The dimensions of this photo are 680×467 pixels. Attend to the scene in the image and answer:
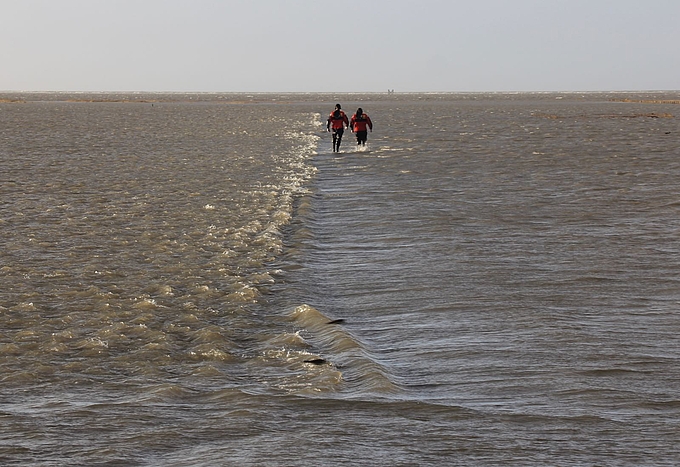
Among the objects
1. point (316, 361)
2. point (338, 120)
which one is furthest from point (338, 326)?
point (338, 120)

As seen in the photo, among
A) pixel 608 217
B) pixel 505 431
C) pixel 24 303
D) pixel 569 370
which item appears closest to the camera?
pixel 505 431

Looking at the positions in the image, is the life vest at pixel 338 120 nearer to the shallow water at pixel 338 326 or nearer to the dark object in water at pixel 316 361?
the shallow water at pixel 338 326

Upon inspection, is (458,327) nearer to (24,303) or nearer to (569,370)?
(569,370)

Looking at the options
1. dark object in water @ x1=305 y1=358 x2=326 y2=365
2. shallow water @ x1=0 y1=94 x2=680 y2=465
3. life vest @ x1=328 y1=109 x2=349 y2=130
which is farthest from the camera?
life vest @ x1=328 y1=109 x2=349 y2=130

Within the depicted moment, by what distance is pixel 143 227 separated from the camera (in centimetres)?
1466

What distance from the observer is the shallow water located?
586 cm

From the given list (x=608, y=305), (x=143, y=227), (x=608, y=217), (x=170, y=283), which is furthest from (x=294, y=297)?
(x=608, y=217)

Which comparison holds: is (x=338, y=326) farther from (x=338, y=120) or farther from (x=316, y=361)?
(x=338, y=120)

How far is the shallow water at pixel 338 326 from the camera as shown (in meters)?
5.86

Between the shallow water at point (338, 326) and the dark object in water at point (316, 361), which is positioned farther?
the dark object in water at point (316, 361)

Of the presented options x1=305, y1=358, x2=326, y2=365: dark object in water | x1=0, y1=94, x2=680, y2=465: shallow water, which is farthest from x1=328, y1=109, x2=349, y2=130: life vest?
x1=305, y1=358, x2=326, y2=365: dark object in water

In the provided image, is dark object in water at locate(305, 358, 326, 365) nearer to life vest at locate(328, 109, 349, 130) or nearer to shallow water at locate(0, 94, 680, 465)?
shallow water at locate(0, 94, 680, 465)

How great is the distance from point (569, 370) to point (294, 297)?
3591mm

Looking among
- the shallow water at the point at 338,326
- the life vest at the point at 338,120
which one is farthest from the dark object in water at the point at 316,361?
the life vest at the point at 338,120
